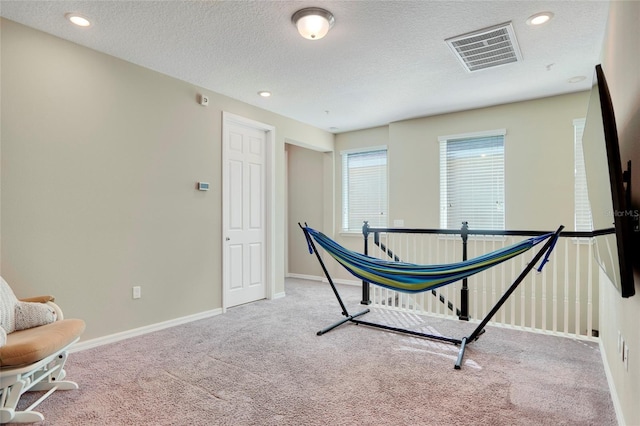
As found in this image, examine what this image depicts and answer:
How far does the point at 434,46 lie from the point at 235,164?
2.58m

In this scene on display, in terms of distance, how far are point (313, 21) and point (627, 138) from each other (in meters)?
1.95

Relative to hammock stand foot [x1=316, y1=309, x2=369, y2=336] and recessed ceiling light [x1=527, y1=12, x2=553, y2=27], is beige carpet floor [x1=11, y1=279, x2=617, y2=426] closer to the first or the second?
hammock stand foot [x1=316, y1=309, x2=369, y2=336]

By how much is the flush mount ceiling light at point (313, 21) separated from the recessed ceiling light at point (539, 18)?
143 centimetres

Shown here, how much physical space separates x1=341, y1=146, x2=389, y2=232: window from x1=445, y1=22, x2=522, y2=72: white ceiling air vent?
7.87 feet

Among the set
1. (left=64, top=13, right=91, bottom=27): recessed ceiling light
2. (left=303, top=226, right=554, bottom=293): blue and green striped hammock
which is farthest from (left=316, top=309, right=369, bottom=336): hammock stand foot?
(left=64, top=13, right=91, bottom=27): recessed ceiling light

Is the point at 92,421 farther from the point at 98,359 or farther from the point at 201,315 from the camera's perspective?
the point at 201,315

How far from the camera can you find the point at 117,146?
308 centimetres

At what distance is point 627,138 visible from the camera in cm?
135

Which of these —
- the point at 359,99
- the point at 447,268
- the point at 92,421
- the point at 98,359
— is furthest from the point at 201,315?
the point at 359,99

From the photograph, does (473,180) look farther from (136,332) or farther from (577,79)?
(136,332)

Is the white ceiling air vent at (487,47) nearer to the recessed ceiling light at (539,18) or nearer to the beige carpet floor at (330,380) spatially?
the recessed ceiling light at (539,18)

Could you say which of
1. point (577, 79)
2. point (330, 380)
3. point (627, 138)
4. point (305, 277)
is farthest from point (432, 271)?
point (305, 277)

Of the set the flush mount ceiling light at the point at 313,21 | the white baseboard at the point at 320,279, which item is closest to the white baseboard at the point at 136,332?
the white baseboard at the point at 320,279

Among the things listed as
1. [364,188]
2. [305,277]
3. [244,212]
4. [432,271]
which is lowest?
[305,277]
